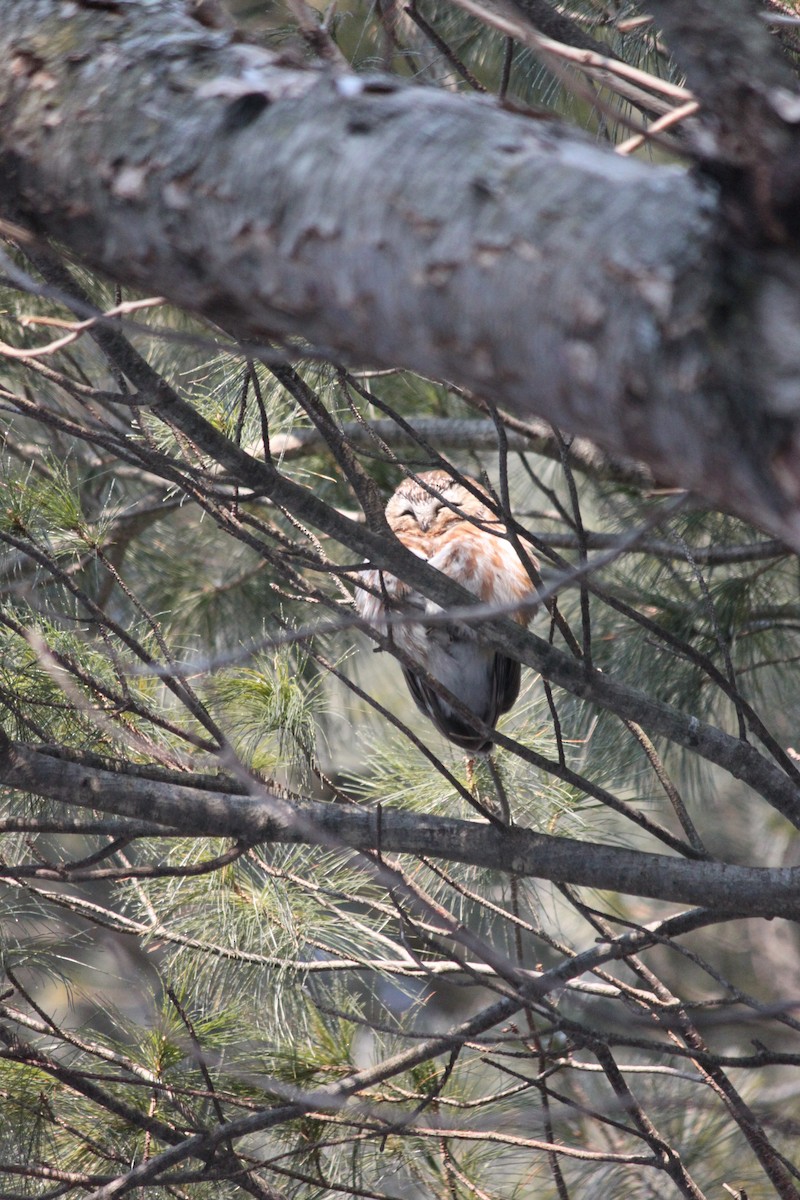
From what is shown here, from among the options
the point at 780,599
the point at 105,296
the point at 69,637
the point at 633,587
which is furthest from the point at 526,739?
the point at 105,296

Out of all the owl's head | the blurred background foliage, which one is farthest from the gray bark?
the owl's head

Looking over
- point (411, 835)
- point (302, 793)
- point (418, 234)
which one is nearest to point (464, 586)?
point (302, 793)

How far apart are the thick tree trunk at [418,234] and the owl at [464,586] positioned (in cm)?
121

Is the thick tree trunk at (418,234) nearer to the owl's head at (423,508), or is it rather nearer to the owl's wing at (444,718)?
the owl's wing at (444,718)

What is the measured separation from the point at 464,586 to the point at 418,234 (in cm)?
143

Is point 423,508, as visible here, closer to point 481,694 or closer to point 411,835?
point 481,694

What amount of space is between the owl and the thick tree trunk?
1.21 m

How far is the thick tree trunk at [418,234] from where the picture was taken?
0.50 m

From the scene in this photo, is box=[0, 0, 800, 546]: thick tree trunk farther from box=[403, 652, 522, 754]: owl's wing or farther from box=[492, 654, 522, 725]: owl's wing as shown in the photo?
box=[492, 654, 522, 725]: owl's wing

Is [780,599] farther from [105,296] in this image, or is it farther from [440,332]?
[440,332]

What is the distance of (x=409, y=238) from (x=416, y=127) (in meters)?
0.07

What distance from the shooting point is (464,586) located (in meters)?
1.99

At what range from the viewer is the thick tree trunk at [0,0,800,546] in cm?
50

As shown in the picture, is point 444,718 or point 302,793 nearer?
point 302,793
